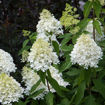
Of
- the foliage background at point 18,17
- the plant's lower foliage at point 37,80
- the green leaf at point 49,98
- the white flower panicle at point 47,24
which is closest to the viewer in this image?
the green leaf at point 49,98

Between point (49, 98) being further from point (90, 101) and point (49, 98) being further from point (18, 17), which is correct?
point (18, 17)

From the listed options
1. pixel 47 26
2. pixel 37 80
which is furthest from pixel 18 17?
pixel 37 80

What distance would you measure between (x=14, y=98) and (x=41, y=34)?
0.88m

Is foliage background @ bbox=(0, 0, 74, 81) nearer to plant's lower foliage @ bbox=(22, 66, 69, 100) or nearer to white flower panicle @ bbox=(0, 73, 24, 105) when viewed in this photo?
plant's lower foliage @ bbox=(22, 66, 69, 100)

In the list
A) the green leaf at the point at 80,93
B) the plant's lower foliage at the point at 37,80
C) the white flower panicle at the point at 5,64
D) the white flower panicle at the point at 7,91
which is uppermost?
the white flower panicle at the point at 5,64

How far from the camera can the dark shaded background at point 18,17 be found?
430cm

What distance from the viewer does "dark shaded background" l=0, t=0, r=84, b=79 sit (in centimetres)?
430

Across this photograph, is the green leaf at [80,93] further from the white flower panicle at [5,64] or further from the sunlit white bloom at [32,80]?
the white flower panicle at [5,64]

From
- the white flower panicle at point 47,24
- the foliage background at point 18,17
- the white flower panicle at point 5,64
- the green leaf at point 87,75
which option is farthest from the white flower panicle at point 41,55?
the foliage background at point 18,17

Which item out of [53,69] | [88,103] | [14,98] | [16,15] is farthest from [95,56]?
[16,15]

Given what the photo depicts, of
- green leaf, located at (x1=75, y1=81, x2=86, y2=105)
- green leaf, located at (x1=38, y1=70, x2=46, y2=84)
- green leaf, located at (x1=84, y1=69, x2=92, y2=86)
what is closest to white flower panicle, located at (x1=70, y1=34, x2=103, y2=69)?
green leaf, located at (x1=84, y1=69, x2=92, y2=86)

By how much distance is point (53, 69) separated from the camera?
2.70 meters

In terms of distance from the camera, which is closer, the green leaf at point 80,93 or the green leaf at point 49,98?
the green leaf at point 80,93

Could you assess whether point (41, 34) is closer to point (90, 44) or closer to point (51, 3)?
point (90, 44)
